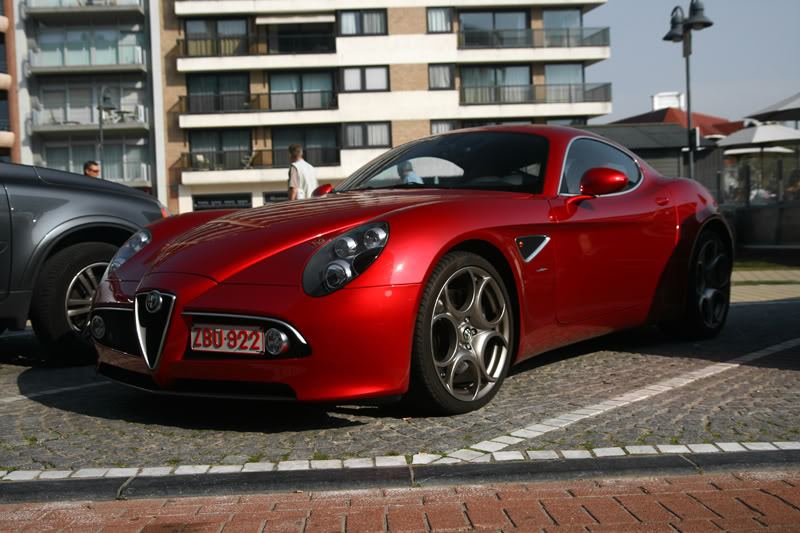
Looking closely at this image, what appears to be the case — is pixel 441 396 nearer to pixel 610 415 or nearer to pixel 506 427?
pixel 506 427

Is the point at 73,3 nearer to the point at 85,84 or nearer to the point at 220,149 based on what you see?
the point at 85,84

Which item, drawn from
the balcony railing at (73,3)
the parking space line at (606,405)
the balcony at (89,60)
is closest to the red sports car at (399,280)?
the parking space line at (606,405)

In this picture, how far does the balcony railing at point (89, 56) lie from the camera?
140 feet

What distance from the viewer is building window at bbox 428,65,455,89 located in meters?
43.2

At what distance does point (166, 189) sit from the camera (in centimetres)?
4338

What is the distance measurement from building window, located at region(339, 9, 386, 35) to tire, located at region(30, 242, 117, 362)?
39.0m

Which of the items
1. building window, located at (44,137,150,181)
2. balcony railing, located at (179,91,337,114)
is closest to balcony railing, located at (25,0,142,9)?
balcony railing, located at (179,91,337,114)

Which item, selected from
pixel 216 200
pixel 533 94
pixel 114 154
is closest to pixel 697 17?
pixel 533 94

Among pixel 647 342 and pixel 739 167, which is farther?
pixel 739 167

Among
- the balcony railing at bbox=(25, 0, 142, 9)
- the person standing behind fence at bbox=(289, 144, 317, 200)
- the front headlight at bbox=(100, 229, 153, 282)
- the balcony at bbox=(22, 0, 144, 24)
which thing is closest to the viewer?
the front headlight at bbox=(100, 229, 153, 282)

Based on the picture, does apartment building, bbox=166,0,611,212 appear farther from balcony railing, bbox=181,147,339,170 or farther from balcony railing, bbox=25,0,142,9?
balcony railing, bbox=25,0,142,9

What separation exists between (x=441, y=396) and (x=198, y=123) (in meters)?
40.8

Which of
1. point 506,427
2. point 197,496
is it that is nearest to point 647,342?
point 506,427

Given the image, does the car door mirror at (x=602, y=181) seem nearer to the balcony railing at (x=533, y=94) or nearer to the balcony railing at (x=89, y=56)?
the balcony railing at (x=533, y=94)
